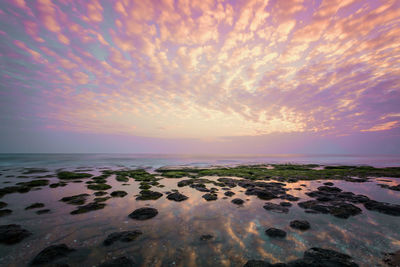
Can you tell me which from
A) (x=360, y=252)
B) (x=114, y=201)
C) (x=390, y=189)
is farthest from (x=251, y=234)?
(x=390, y=189)

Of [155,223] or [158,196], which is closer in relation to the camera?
[155,223]

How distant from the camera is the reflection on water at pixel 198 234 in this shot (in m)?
7.45

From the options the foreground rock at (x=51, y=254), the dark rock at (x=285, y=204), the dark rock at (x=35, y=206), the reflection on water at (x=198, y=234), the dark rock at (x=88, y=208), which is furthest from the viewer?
the dark rock at (x=285, y=204)

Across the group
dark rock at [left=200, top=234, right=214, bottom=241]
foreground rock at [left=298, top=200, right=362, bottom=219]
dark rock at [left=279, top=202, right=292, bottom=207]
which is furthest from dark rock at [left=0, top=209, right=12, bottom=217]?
foreground rock at [left=298, top=200, right=362, bottom=219]

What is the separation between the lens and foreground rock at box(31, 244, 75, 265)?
7043 millimetres

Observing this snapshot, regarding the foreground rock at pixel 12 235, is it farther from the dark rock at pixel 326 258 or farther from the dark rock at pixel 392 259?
the dark rock at pixel 392 259

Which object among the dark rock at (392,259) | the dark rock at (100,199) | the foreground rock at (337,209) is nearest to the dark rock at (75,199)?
the dark rock at (100,199)

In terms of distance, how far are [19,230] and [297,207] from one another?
20051 millimetres

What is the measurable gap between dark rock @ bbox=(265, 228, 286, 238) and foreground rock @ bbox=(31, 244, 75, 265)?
10.6m

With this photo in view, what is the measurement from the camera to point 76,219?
11.7 m

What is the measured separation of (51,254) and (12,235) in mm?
3922

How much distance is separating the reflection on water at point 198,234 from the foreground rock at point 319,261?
16.1 inches

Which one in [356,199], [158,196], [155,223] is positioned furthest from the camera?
[158,196]

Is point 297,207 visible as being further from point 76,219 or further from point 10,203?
point 10,203
